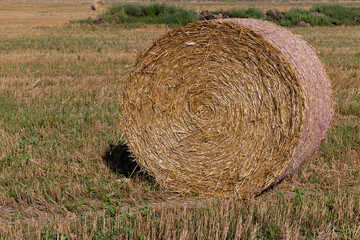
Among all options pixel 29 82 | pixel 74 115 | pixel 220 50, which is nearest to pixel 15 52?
pixel 29 82

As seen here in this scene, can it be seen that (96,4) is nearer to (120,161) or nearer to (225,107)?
(120,161)

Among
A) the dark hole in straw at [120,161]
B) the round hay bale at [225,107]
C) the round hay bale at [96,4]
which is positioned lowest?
the dark hole in straw at [120,161]

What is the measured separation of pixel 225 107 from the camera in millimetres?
A: 4812

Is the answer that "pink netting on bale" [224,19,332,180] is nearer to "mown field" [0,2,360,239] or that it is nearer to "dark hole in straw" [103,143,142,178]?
"mown field" [0,2,360,239]

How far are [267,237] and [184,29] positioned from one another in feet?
7.44

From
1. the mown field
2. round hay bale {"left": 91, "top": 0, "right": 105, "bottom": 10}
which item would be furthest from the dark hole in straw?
round hay bale {"left": 91, "top": 0, "right": 105, "bottom": 10}

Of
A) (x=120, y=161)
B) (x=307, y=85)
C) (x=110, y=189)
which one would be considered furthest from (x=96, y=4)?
(x=307, y=85)

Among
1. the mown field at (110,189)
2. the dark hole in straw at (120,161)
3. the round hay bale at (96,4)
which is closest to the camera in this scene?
the mown field at (110,189)

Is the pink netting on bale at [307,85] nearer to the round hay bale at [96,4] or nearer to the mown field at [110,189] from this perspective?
the mown field at [110,189]

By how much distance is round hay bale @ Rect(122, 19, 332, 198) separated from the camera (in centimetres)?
Answer: 454

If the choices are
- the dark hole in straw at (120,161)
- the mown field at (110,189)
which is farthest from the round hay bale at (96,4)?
the dark hole in straw at (120,161)

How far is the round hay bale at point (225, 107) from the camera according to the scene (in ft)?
14.9

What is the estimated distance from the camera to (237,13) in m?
29.0

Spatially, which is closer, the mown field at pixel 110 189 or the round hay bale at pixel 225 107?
the mown field at pixel 110 189
